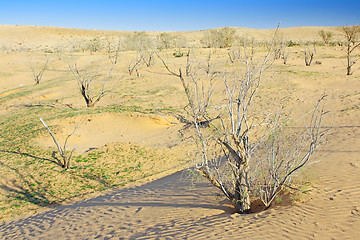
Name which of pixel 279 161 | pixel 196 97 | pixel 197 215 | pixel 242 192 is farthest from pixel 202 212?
pixel 196 97

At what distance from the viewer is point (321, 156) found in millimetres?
7809

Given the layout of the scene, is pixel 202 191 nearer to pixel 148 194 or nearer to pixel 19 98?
pixel 148 194

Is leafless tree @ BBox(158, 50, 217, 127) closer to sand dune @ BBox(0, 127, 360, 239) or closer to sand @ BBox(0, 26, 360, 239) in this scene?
sand @ BBox(0, 26, 360, 239)

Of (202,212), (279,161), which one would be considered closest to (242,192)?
(202,212)

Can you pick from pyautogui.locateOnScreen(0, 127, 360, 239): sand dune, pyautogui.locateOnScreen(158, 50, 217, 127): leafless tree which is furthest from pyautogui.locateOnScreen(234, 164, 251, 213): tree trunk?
pyautogui.locateOnScreen(158, 50, 217, 127): leafless tree

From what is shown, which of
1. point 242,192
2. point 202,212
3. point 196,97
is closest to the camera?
point 242,192

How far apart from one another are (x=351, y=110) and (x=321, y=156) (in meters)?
5.89

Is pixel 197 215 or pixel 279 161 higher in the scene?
pixel 279 161

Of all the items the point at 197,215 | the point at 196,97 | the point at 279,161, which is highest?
the point at 196,97

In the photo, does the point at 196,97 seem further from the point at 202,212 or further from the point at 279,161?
the point at 202,212

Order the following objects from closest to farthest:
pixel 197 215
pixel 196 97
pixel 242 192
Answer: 1. pixel 242 192
2. pixel 197 215
3. pixel 196 97

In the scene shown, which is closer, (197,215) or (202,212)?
(197,215)

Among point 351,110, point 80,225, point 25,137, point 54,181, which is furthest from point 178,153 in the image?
point 351,110

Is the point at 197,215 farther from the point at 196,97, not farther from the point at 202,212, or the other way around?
the point at 196,97
